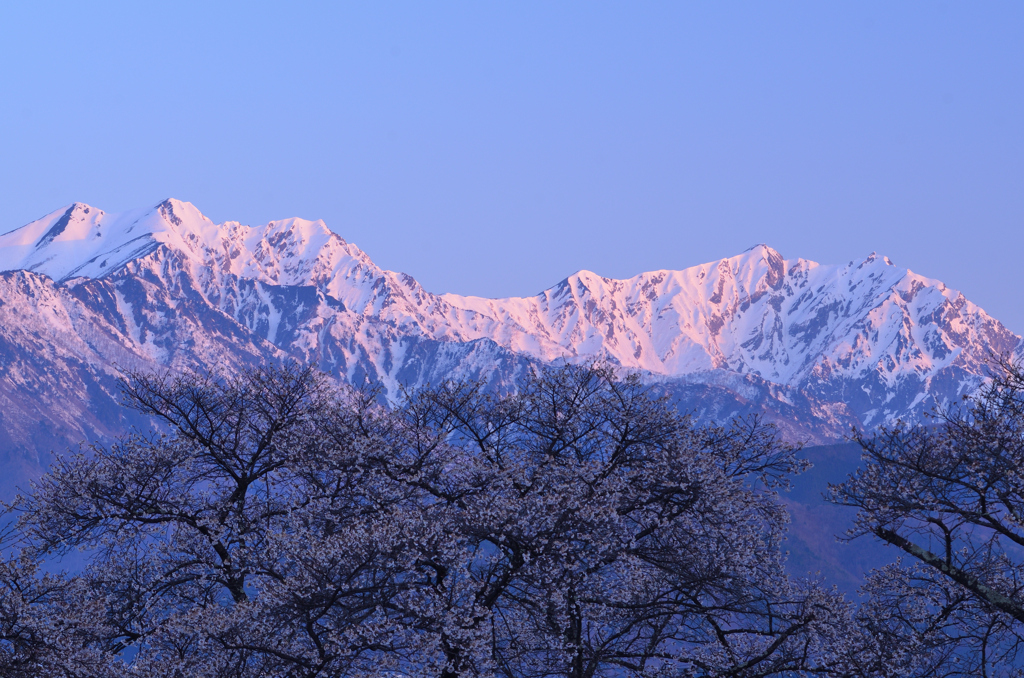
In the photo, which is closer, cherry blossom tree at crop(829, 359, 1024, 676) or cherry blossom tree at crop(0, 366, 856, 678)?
cherry blossom tree at crop(829, 359, 1024, 676)

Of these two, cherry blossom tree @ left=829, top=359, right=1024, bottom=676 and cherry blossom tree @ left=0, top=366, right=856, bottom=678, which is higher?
cherry blossom tree @ left=829, top=359, right=1024, bottom=676

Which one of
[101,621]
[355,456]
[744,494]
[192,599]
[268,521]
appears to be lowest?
[101,621]

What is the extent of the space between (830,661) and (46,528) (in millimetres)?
26514

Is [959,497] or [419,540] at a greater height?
[959,497]

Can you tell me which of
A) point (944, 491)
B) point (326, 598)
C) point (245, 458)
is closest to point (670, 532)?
point (944, 491)

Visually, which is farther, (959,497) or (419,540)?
(419,540)

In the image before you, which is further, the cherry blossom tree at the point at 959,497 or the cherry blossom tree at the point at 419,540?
the cherry blossom tree at the point at 419,540

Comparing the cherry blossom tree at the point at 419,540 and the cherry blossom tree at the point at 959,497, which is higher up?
the cherry blossom tree at the point at 959,497

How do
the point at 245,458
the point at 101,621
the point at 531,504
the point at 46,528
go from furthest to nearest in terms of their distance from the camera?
the point at 245,458 < the point at 46,528 < the point at 101,621 < the point at 531,504

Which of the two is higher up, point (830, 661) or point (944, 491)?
point (944, 491)

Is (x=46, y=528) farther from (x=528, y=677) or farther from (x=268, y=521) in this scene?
(x=528, y=677)

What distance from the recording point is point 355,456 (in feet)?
120

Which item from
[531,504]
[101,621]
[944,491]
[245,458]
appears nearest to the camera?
[944,491]

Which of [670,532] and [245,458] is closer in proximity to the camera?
[670,532]
